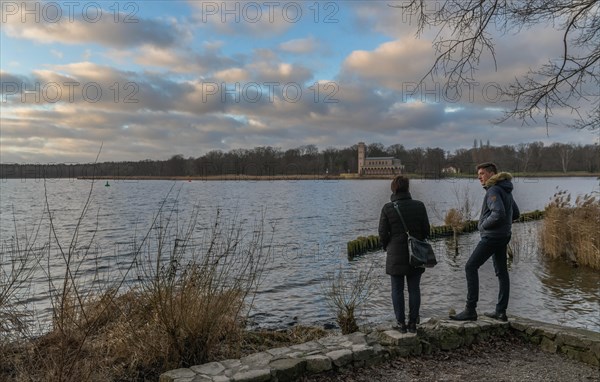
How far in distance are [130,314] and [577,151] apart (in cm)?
11578

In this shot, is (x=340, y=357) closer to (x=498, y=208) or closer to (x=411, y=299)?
(x=411, y=299)

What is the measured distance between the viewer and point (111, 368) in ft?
16.5

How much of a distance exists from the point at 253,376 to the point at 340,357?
1.14m

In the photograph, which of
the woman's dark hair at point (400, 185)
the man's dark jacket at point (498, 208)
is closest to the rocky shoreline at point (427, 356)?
the man's dark jacket at point (498, 208)

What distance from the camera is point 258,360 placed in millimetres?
4961

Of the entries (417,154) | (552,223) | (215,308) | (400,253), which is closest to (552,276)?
(552,223)

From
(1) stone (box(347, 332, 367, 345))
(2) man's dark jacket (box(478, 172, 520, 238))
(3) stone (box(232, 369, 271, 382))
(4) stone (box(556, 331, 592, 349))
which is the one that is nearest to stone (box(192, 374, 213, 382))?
(3) stone (box(232, 369, 271, 382))

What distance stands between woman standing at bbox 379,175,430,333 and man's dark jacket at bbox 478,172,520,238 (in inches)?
40.9

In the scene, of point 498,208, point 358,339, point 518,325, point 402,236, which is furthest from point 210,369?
point 518,325

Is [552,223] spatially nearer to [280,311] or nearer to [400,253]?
[280,311]

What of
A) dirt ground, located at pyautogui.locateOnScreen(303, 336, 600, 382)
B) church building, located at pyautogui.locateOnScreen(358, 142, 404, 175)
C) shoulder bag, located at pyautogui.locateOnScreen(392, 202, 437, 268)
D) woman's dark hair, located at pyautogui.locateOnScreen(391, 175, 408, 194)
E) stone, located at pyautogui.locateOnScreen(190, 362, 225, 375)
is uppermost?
church building, located at pyautogui.locateOnScreen(358, 142, 404, 175)

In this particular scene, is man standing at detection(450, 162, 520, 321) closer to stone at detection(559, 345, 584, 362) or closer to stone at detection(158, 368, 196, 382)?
stone at detection(559, 345, 584, 362)

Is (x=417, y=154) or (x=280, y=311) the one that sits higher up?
(x=417, y=154)

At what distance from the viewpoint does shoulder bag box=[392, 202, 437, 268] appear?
5641mm
